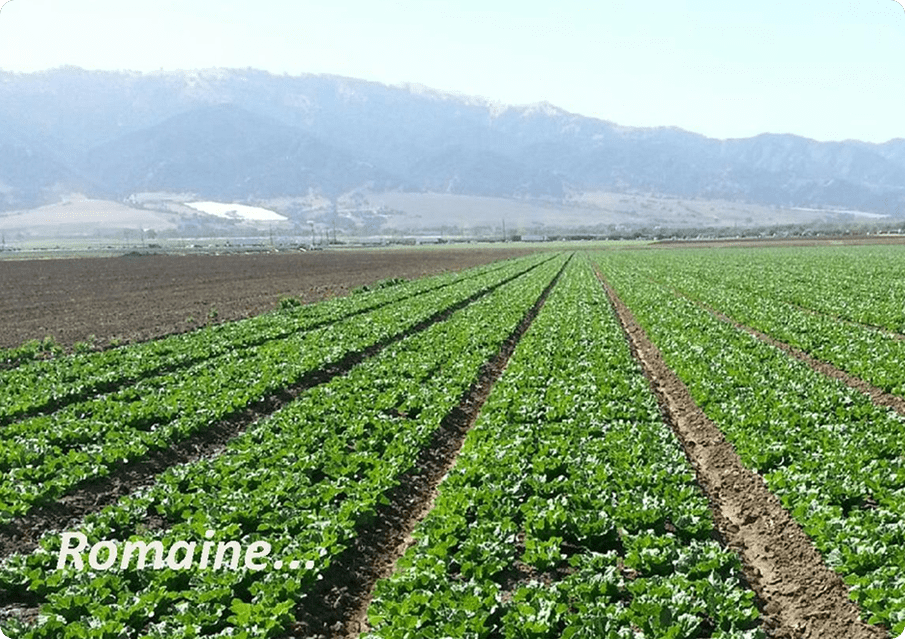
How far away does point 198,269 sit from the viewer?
224 feet

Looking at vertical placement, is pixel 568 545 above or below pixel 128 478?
below

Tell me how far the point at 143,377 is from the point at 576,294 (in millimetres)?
23007

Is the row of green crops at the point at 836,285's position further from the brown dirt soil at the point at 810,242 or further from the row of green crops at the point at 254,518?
the brown dirt soil at the point at 810,242

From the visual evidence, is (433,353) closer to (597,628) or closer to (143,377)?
(143,377)

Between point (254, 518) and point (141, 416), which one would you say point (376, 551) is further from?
point (141, 416)

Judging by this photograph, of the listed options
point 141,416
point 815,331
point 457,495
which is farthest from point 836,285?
point 141,416

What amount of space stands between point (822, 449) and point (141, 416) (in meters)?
11.6

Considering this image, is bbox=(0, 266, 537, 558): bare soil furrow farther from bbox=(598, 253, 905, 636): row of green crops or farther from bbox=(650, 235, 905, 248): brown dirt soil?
bbox=(650, 235, 905, 248): brown dirt soil

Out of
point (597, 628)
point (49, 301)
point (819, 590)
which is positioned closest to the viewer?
point (597, 628)

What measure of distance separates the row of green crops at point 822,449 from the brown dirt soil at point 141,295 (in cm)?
1904

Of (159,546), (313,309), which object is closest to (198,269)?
(313,309)

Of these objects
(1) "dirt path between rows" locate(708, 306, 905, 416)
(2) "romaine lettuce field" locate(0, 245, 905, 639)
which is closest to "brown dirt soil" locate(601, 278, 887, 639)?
(2) "romaine lettuce field" locate(0, 245, 905, 639)

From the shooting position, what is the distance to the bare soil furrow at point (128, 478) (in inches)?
354

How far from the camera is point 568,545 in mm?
8555
